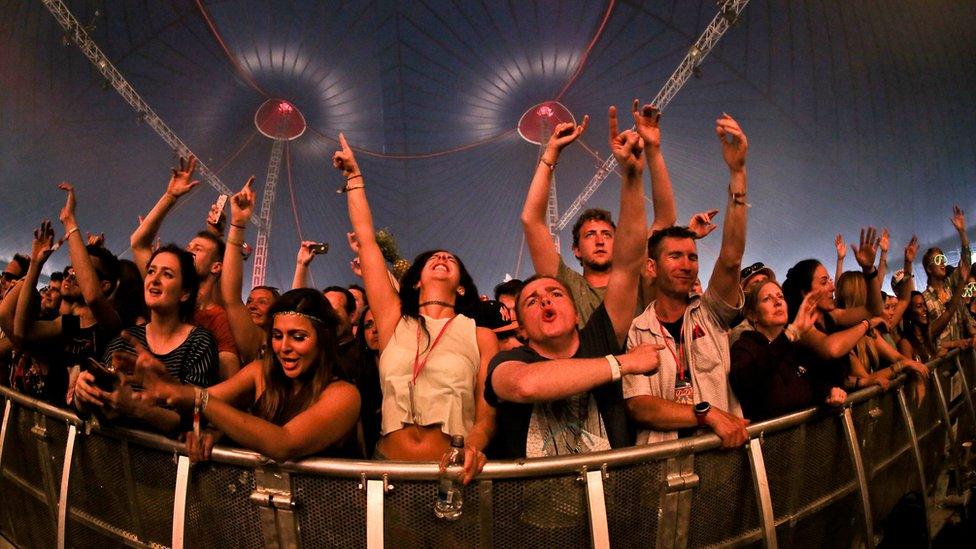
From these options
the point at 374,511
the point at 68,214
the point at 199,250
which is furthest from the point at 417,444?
the point at 68,214

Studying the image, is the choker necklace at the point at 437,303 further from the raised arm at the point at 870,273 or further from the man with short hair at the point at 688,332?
the raised arm at the point at 870,273

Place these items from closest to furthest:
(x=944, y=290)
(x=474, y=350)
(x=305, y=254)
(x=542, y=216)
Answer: (x=474, y=350), (x=542, y=216), (x=305, y=254), (x=944, y=290)

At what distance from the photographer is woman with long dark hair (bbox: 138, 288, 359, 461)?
1289 mm

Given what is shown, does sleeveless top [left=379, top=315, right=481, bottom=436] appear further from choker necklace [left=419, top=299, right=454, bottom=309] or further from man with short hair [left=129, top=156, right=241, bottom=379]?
man with short hair [left=129, top=156, right=241, bottom=379]

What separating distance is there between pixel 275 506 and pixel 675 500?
121 cm

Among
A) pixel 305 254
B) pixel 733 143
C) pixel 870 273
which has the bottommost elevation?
pixel 870 273

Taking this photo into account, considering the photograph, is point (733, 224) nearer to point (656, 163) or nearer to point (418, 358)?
point (656, 163)

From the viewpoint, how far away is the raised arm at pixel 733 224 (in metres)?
1.81

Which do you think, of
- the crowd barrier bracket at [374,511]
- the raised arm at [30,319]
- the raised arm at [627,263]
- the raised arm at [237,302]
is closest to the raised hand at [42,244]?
the raised arm at [30,319]

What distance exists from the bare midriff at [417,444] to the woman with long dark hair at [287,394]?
0.17m

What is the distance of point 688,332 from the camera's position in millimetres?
1840

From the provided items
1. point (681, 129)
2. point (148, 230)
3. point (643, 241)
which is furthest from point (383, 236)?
point (681, 129)

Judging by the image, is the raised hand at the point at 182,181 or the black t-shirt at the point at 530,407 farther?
the raised hand at the point at 182,181

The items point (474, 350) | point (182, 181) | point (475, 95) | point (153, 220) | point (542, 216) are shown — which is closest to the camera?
point (474, 350)
